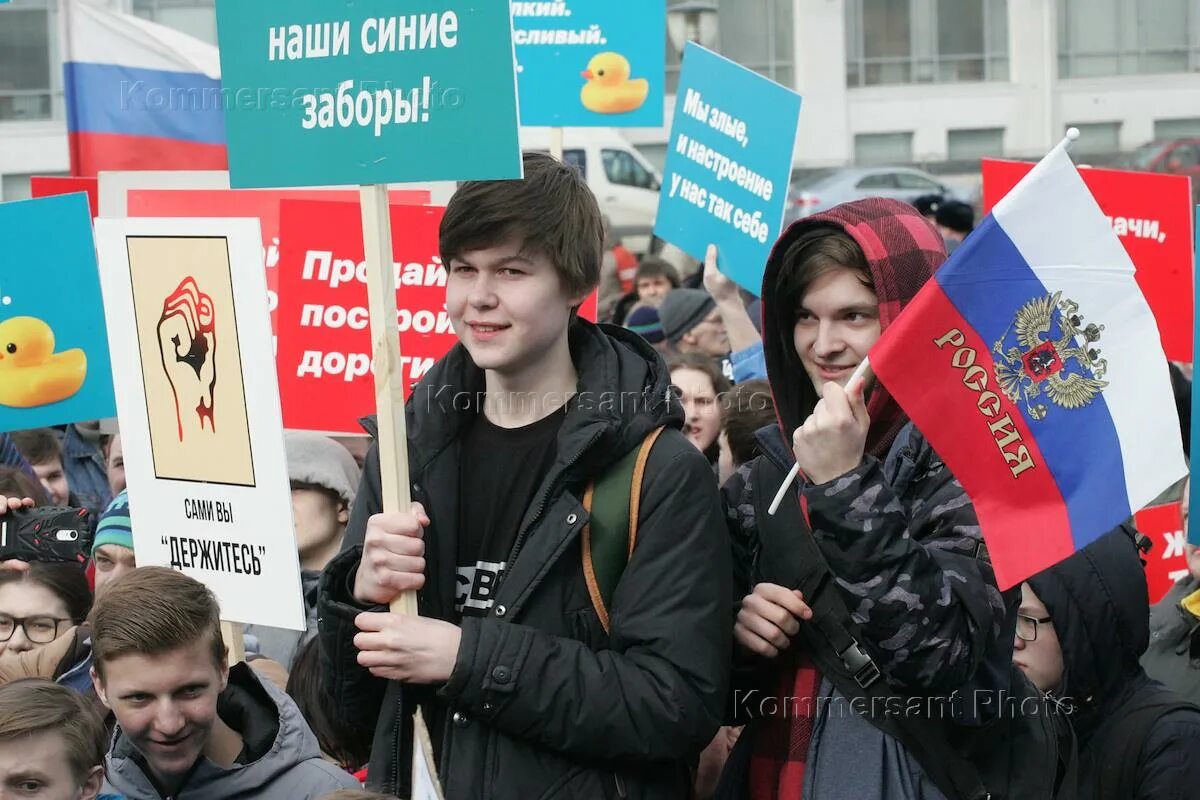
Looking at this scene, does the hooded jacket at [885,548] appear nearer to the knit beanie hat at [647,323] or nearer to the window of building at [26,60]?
the knit beanie hat at [647,323]

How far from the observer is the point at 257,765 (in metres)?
3.31

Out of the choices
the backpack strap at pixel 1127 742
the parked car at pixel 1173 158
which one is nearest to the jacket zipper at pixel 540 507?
the backpack strap at pixel 1127 742

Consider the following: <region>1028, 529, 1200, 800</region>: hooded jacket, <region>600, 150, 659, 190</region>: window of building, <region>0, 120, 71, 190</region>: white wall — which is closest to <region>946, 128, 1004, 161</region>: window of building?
<region>600, 150, 659, 190</region>: window of building

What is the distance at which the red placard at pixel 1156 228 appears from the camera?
591cm

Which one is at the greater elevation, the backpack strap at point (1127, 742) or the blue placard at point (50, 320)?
the blue placard at point (50, 320)

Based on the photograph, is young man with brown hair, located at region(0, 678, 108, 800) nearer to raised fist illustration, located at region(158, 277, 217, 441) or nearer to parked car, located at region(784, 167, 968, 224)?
raised fist illustration, located at region(158, 277, 217, 441)

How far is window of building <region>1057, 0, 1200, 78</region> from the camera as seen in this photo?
32.3 metres

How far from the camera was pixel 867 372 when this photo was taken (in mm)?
2910

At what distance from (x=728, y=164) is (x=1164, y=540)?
248cm

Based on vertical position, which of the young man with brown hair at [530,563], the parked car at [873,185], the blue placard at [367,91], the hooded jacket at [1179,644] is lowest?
the parked car at [873,185]

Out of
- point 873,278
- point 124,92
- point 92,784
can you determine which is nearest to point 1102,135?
point 124,92

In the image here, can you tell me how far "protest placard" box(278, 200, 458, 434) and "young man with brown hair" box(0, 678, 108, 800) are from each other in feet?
7.50

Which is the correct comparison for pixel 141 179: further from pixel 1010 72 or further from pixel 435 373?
pixel 1010 72

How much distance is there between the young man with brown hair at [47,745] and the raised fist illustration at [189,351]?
0.79m
